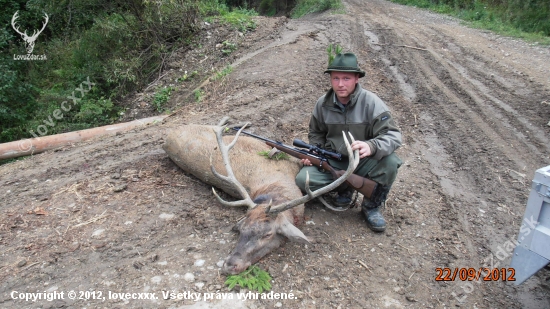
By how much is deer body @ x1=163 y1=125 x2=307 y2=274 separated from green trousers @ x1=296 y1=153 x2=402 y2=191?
0.20m

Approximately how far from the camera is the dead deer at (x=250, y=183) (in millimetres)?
3422

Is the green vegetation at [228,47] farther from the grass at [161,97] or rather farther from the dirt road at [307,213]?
the dirt road at [307,213]

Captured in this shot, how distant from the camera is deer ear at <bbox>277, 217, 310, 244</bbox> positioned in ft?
11.2

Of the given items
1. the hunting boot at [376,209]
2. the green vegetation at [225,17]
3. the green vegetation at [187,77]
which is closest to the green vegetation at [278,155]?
the hunting boot at [376,209]

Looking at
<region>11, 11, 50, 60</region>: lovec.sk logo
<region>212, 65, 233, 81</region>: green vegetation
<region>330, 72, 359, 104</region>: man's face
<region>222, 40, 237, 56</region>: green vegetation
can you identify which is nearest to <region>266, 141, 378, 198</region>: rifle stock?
<region>330, 72, 359, 104</region>: man's face

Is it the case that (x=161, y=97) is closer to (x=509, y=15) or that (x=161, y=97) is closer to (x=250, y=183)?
(x=250, y=183)

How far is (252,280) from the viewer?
3.21 m

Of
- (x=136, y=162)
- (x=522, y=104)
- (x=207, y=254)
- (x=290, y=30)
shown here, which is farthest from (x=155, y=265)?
(x=290, y=30)

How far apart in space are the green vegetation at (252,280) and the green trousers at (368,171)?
1145 millimetres

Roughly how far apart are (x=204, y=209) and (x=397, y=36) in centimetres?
976

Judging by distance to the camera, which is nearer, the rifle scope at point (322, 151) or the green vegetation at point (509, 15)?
the rifle scope at point (322, 151)

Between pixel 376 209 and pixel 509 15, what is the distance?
14340 millimetres

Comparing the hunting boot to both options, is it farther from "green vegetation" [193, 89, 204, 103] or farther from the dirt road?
"green vegetation" [193, 89, 204, 103]

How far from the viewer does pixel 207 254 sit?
140 inches
